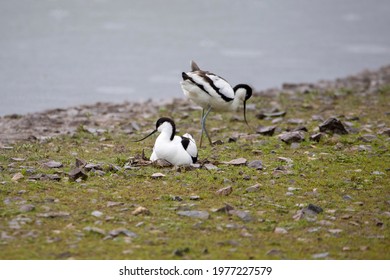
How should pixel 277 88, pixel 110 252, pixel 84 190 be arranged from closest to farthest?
pixel 110 252, pixel 84 190, pixel 277 88

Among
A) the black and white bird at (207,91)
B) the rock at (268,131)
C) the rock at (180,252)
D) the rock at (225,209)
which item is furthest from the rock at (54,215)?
the rock at (268,131)

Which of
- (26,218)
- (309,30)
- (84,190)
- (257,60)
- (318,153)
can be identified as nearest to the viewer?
(26,218)

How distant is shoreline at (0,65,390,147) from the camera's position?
447 inches

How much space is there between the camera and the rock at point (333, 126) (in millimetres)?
11070

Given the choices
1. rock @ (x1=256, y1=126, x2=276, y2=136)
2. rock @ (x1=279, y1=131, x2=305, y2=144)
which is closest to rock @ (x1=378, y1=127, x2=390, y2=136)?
rock @ (x1=279, y1=131, x2=305, y2=144)

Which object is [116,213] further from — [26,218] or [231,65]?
[231,65]

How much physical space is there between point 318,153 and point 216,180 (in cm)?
226

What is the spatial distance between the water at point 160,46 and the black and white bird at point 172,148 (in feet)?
19.2

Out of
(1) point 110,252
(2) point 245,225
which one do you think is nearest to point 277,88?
(2) point 245,225

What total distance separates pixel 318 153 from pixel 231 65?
11671 millimetres

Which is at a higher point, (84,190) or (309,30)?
(309,30)

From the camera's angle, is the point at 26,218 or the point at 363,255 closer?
the point at 363,255

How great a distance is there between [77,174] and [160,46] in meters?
16.2

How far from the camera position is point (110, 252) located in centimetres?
601
